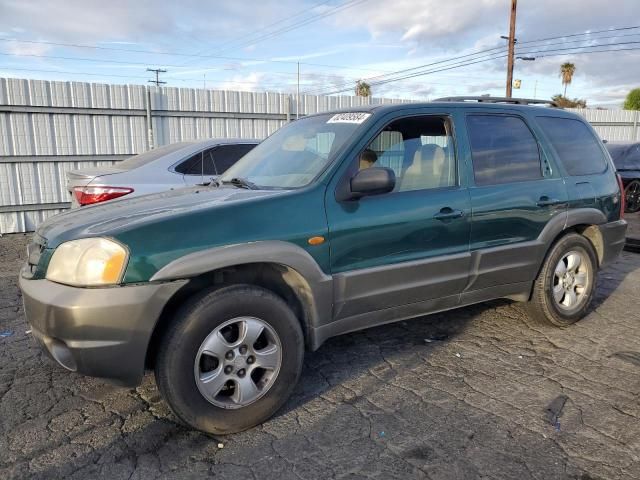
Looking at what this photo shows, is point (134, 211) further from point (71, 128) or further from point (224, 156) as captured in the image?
point (71, 128)

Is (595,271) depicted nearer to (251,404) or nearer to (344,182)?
(344,182)

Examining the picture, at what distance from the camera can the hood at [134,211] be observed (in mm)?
2648

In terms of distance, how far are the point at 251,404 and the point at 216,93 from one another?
8643 millimetres

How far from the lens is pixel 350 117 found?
3.54m

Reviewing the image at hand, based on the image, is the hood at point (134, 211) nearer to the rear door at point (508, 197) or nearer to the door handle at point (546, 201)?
the rear door at point (508, 197)

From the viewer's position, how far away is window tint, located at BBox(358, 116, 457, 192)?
11.2 ft

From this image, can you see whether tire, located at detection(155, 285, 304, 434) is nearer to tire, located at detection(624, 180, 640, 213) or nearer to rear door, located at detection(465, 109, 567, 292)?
rear door, located at detection(465, 109, 567, 292)

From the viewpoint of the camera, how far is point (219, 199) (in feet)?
9.84

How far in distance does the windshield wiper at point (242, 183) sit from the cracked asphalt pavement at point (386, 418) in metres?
1.35

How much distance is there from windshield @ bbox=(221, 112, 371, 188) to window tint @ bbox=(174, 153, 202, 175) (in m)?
2.45

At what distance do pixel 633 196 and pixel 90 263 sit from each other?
11.7 m

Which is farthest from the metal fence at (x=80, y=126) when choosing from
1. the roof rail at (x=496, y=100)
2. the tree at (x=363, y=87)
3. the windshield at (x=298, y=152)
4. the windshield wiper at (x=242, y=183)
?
the tree at (x=363, y=87)

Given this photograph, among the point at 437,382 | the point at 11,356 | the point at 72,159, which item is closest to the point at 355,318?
the point at 437,382

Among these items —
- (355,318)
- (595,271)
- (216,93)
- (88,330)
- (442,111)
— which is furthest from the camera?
(216,93)
